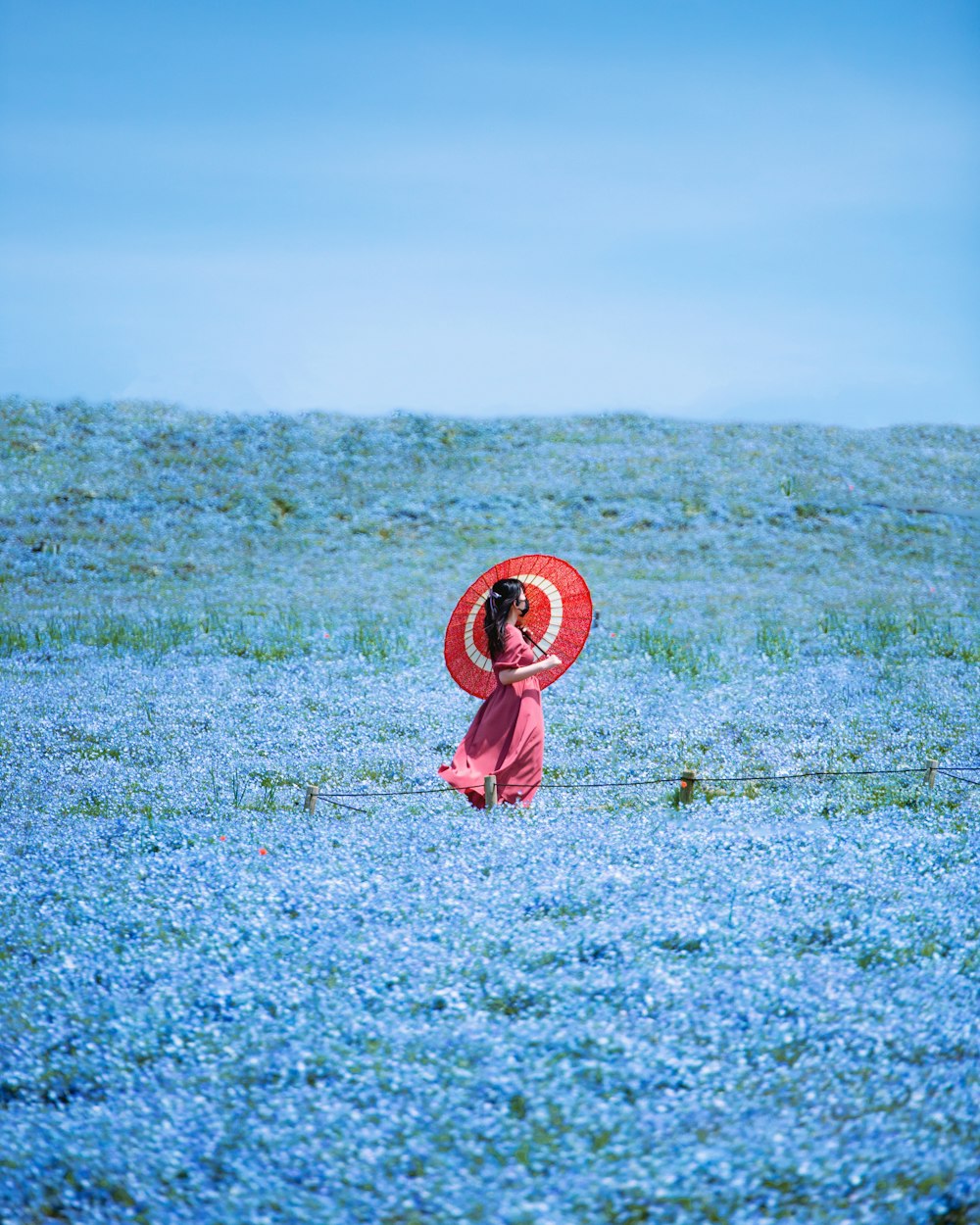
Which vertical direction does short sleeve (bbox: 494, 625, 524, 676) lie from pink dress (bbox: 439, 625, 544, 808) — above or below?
above

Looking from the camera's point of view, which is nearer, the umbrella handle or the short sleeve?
the short sleeve

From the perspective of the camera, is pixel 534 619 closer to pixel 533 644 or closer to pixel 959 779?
pixel 533 644

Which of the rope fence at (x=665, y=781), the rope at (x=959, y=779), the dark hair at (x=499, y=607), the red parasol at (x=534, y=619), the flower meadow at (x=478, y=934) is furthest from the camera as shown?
the rope at (x=959, y=779)

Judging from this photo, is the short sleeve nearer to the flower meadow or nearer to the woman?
the woman

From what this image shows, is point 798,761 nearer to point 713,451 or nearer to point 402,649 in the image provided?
point 402,649

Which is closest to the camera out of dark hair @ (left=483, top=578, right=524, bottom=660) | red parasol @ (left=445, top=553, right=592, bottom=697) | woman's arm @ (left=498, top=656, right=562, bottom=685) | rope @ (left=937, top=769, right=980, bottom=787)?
woman's arm @ (left=498, top=656, right=562, bottom=685)

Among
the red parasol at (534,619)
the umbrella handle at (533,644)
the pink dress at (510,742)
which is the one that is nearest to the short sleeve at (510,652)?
the pink dress at (510,742)

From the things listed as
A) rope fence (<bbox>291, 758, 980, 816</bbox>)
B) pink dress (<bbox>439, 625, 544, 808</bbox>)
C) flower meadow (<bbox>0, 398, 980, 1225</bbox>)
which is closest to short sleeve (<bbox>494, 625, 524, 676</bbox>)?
pink dress (<bbox>439, 625, 544, 808</bbox>)

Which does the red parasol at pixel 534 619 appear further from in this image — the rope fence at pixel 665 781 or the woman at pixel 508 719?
the rope fence at pixel 665 781

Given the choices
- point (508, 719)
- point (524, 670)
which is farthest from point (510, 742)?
point (524, 670)

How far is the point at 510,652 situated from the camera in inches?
321

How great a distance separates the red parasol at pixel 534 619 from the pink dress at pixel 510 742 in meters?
0.25

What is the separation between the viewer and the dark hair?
26.6 ft

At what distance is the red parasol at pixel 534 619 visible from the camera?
8328 millimetres
